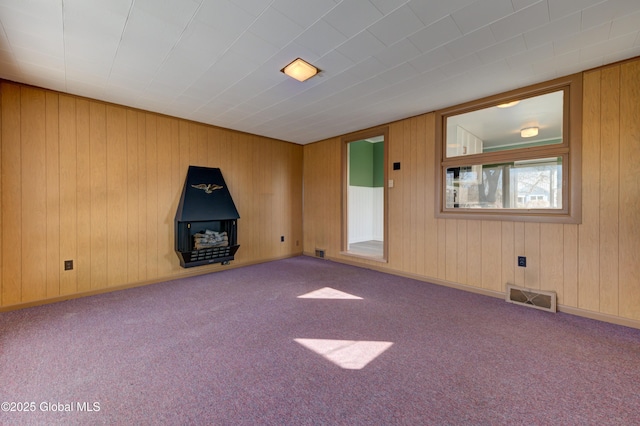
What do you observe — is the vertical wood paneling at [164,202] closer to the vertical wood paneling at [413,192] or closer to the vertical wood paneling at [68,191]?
the vertical wood paneling at [68,191]

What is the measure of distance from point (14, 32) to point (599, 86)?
5.04 m

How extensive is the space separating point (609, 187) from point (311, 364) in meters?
3.17

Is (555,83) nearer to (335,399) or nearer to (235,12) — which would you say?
(235,12)

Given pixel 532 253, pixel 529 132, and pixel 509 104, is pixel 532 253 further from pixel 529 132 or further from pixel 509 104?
pixel 509 104

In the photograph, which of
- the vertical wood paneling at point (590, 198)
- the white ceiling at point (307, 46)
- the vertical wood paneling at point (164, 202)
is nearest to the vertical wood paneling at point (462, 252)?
the vertical wood paneling at point (590, 198)

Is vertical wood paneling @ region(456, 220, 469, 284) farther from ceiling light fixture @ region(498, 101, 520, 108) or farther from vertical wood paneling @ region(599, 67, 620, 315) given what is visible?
ceiling light fixture @ region(498, 101, 520, 108)

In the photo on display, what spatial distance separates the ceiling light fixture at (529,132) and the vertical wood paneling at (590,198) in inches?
17.7

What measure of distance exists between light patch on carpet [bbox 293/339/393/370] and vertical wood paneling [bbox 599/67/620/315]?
225cm

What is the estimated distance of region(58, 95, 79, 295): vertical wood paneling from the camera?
3.04m

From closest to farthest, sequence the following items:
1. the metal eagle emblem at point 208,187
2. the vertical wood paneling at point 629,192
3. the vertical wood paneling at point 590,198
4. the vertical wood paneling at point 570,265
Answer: the vertical wood paneling at point 629,192
the vertical wood paneling at point 590,198
the vertical wood paneling at point 570,265
the metal eagle emblem at point 208,187

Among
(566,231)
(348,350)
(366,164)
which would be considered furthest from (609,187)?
(366,164)

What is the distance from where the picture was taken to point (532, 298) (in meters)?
2.82

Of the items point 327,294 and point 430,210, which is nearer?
point 327,294

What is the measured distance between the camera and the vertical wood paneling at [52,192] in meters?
2.96
